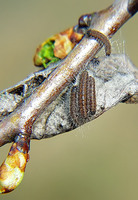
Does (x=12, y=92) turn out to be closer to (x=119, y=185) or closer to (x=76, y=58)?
(x=76, y=58)

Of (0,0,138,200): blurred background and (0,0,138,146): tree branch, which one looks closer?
(0,0,138,146): tree branch

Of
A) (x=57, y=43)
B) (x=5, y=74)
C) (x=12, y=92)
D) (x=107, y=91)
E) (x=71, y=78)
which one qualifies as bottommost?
(x=107, y=91)

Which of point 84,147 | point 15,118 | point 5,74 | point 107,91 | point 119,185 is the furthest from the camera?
point 5,74

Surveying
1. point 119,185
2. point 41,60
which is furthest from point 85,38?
point 119,185

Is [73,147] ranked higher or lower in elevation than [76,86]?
higher
